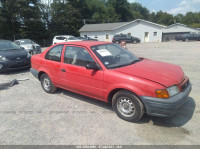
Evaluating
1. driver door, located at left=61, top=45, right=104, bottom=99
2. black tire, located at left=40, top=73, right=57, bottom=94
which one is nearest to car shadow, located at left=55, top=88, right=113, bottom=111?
black tire, located at left=40, top=73, right=57, bottom=94

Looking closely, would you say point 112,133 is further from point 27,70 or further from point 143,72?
point 27,70

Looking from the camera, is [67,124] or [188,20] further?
[188,20]

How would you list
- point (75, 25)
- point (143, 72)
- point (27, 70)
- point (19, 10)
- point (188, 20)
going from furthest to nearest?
point (188, 20) < point (75, 25) < point (19, 10) < point (27, 70) < point (143, 72)

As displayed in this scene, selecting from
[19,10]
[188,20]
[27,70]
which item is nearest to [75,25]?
[19,10]

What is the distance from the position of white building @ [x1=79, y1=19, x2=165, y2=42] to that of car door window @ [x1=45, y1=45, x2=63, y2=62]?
32.9m

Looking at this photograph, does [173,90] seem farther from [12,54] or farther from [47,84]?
[12,54]

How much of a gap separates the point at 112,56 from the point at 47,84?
2453 millimetres

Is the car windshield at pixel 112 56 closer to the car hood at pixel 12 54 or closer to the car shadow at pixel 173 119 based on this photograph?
the car shadow at pixel 173 119

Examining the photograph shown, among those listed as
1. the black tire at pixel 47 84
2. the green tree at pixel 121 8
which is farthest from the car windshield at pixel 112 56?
the green tree at pixel 121 8

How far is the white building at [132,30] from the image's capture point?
34000 millimetres

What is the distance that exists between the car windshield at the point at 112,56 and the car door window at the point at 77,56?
0.23 metres

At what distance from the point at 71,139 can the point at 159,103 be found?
175cm

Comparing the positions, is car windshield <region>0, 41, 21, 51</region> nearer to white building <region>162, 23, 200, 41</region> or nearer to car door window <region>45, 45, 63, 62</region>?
car door window <region>45, 45, 63, 62</region>

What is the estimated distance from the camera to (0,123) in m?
3.43
